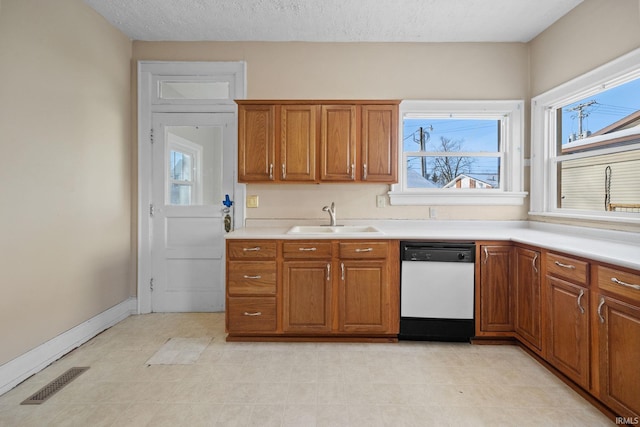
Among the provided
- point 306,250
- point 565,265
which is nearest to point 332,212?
point 306,250

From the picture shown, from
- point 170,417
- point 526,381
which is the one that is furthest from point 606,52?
point 170,417

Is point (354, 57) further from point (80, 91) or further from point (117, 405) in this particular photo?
point (117, 405)

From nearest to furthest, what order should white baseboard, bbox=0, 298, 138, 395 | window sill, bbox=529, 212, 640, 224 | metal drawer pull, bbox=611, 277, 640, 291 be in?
1. metal drawer pull, bbox=611, 277, 640, 291
2. white baseboard, bbox=0, 298, 138, 395
3. window sill, bbox=529, 212, 640, 224

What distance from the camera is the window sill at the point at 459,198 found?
10.6ft

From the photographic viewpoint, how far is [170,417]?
1766mm

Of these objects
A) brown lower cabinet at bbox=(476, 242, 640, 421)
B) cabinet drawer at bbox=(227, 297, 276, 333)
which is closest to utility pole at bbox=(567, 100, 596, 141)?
brown lower cabinet at bbox=(476, 242, 640, 421)

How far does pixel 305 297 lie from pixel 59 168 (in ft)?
6.90

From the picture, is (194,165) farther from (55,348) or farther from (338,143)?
(55,348)

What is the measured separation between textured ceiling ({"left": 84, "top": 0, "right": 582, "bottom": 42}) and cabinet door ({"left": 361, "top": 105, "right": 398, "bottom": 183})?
2.53 ft

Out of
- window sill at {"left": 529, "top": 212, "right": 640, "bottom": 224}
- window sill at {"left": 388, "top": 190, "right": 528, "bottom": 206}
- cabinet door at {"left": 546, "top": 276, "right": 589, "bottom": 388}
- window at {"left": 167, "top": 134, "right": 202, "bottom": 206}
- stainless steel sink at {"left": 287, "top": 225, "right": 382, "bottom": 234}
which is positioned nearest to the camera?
cabinet door at {"left": 546, "top": 276, "right": 589, "bottom": 388}

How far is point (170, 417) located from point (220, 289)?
164 centimetres

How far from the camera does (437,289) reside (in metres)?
2.61

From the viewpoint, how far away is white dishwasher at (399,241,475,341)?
259 centimetres

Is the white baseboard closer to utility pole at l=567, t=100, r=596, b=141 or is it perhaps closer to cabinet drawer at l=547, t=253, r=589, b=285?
cabinet drawer at l=547, t=253, r=589, b=285
